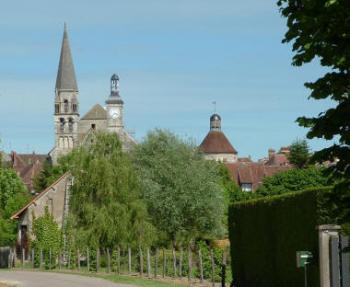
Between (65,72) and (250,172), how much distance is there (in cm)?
6522

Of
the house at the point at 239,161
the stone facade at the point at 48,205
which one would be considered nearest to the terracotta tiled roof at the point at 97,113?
the house at the point at 239,161

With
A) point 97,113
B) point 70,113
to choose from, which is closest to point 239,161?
point 97,113

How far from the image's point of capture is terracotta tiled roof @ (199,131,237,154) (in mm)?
166750

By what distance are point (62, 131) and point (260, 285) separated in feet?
497

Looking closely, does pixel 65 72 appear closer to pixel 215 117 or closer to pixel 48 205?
pixel 215 117

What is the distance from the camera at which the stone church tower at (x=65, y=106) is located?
176m

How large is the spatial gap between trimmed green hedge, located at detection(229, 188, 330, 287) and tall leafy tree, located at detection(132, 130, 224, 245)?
2939 cm

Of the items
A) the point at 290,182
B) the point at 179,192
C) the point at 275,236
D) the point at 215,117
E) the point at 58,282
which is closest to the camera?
the point at 275,236

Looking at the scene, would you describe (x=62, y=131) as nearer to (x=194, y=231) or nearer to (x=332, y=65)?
(x=194, y=231)

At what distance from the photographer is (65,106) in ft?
595

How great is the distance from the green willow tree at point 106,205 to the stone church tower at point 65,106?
399 ft

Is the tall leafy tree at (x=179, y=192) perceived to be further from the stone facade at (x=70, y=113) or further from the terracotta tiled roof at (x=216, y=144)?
the stone facade at (x=70, y=113)

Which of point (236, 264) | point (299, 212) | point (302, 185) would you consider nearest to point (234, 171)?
point (302, 185)

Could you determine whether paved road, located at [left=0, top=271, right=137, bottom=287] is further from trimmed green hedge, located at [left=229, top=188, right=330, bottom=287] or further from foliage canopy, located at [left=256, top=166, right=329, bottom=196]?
foliage canopy, located at [left=256, top=166, right=329, bottom=196]
